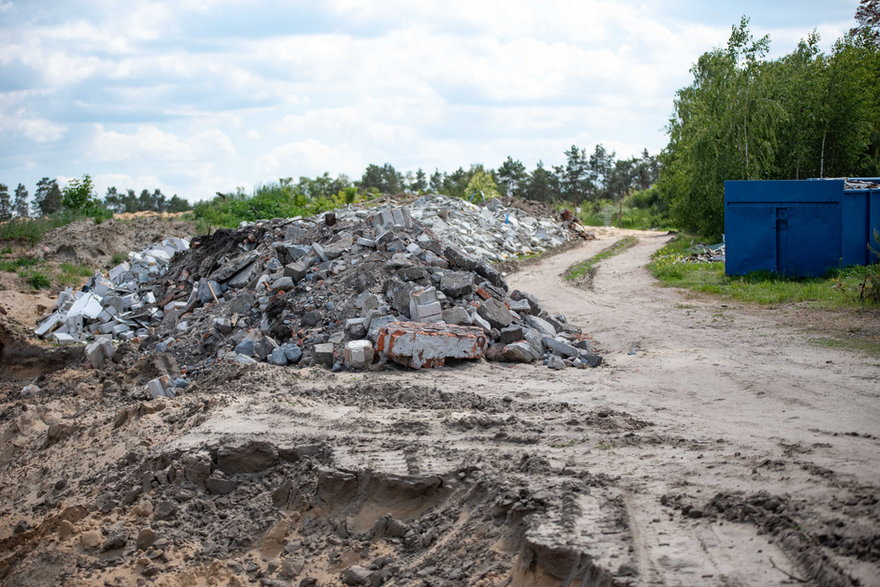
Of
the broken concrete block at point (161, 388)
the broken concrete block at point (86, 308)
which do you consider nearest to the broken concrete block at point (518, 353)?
the broken concrete block at point (161, 388)

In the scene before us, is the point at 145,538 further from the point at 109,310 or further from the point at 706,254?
the point at 706,254

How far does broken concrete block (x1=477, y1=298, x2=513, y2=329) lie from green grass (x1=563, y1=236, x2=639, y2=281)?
8.75 metres

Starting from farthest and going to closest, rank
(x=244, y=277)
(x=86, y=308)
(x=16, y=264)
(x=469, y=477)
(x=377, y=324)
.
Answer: (x=16, y=264), (x=86, y=308), (x=244, y=277), (x=377, y=324), (x=469, y=477)

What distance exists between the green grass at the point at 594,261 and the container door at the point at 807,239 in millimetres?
5181

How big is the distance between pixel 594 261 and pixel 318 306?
13790mm

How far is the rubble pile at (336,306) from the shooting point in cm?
930

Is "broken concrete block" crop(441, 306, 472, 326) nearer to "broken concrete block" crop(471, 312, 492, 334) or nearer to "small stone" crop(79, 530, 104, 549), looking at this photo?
"broken concrete block" crop(471, 312, 492, 334)

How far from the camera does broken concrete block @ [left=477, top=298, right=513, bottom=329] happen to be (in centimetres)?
1005

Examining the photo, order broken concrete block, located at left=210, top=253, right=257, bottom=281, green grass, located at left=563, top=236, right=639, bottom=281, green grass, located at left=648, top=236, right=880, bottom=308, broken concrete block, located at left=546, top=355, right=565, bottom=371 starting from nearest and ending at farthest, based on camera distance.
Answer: broken concrete block, located at left=546, top=355, right=565, bottom=371 < green grass, located at left=648, top=236, right=880, bottom=308 < broken concrete block, located at left=210, top=253, right=257, bottom=281 < green grass, located at left=563, top=236, right=639, bottom=281

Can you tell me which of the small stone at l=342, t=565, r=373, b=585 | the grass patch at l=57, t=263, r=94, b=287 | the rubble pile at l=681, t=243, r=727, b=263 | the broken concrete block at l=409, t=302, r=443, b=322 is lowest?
the small stone at l=342, t=565, r=373, b=585

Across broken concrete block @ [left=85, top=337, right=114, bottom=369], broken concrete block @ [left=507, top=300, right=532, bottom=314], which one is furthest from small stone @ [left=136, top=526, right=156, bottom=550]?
broken concrete block @ [left=85, top=337, right=114, bottom=369]

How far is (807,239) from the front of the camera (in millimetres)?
15000

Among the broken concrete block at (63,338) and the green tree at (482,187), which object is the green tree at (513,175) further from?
the broken concrete block at (63,338)

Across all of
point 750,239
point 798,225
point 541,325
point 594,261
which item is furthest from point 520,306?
point 594,261
